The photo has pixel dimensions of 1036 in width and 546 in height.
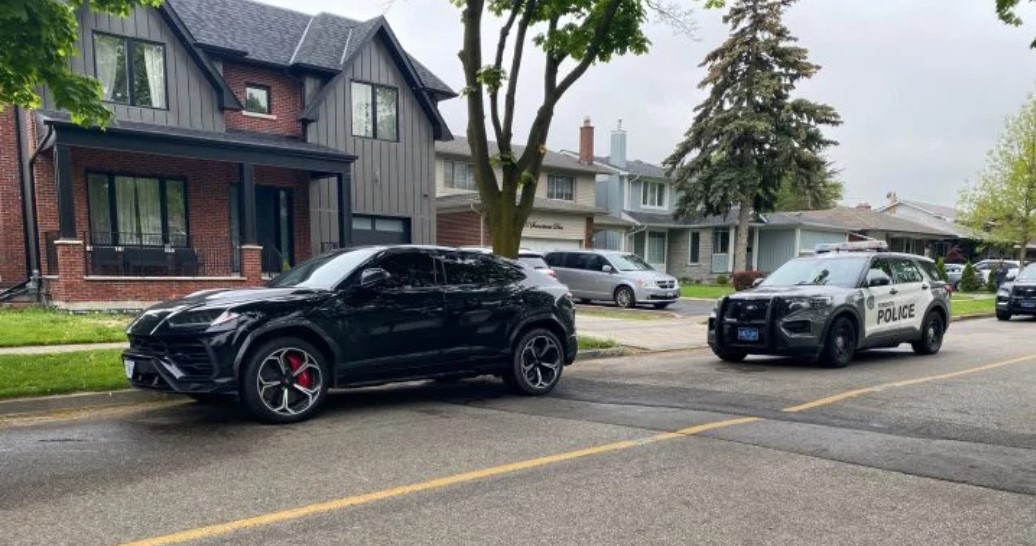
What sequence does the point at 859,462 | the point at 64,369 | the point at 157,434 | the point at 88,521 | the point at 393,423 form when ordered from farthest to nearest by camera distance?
1. the point at 64,369
2. the point at 393,423
3. the point at 157,434
4. the point at 859,462
5. the point at 88,521

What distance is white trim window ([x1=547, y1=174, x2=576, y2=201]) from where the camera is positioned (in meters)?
34.1

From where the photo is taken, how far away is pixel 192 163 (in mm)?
18594

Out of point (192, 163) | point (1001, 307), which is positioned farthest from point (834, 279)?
point (192, 163)

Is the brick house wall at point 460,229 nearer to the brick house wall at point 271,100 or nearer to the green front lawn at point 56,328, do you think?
the brick house wall at point 271,100

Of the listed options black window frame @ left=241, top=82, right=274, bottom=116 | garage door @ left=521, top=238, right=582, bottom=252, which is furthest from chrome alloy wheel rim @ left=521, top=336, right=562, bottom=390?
garage door @ left=521, top=238, right=582, bottom=252

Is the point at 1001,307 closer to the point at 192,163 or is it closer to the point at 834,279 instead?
the point at 834,279

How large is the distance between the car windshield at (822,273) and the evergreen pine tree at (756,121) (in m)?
21.3

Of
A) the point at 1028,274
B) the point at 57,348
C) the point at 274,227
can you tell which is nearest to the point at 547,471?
the point at 57,348

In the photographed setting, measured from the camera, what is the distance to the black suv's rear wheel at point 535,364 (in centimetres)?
800

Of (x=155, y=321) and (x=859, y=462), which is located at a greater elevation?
(x=155, y=321)

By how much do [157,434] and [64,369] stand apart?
302 cm

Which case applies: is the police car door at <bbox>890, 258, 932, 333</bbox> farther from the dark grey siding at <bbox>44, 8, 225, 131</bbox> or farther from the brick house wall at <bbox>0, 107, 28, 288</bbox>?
the brick house wall at <bbox>0, 107, 28, 288</bbox>

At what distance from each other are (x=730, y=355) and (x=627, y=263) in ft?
35.5

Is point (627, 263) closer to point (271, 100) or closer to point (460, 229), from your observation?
point (460, 229)
